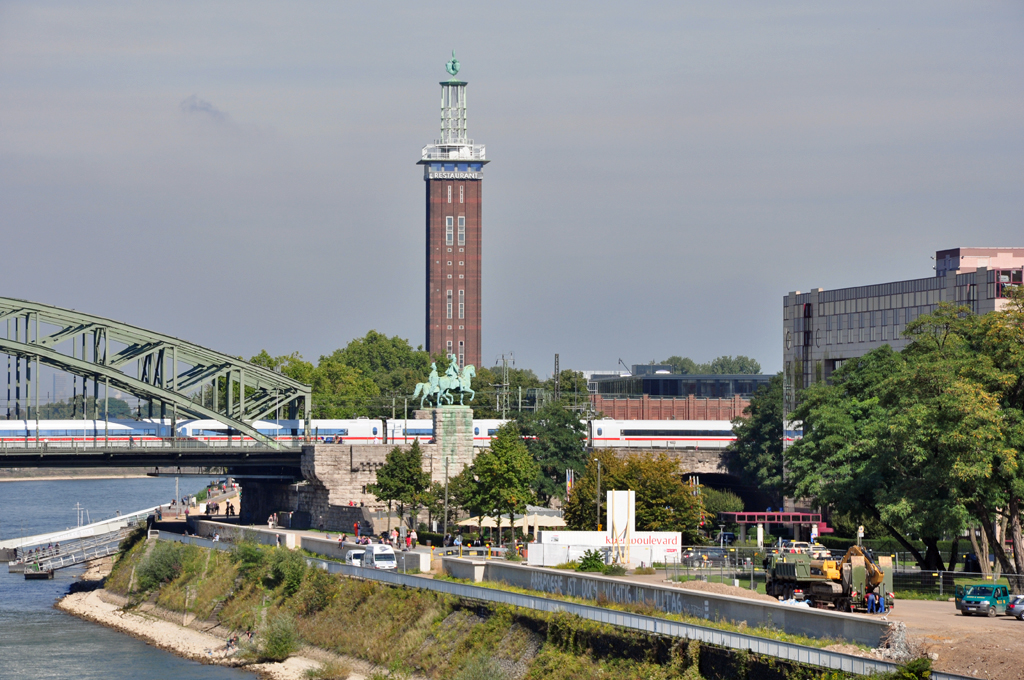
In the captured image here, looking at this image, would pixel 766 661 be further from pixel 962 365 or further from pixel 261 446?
pixel 261 446

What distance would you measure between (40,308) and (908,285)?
65.6 metres

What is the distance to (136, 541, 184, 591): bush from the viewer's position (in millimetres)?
88812

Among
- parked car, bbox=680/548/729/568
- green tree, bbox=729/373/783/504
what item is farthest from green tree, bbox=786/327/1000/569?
green tree, bbox=729/373/783/504

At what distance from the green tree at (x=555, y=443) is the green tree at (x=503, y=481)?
28.9 metres

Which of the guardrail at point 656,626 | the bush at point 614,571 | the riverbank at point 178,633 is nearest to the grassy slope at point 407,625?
the guardrail at point 656,626

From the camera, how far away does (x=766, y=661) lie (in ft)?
125

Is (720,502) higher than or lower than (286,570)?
higher

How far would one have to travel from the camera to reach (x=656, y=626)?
142ft

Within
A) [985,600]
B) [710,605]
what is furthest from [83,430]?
[985,600]

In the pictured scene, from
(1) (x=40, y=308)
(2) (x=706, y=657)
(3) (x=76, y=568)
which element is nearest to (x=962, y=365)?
(2) (x=706, y=657)

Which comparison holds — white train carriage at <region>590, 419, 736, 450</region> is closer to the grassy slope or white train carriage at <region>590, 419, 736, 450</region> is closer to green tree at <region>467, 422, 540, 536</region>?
green tree at <region>467, 422, 540, 536</region>

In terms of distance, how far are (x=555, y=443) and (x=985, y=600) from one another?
257 ft

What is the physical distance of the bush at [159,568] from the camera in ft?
291

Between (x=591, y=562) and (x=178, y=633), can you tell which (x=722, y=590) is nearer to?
(x=591, y=562)
